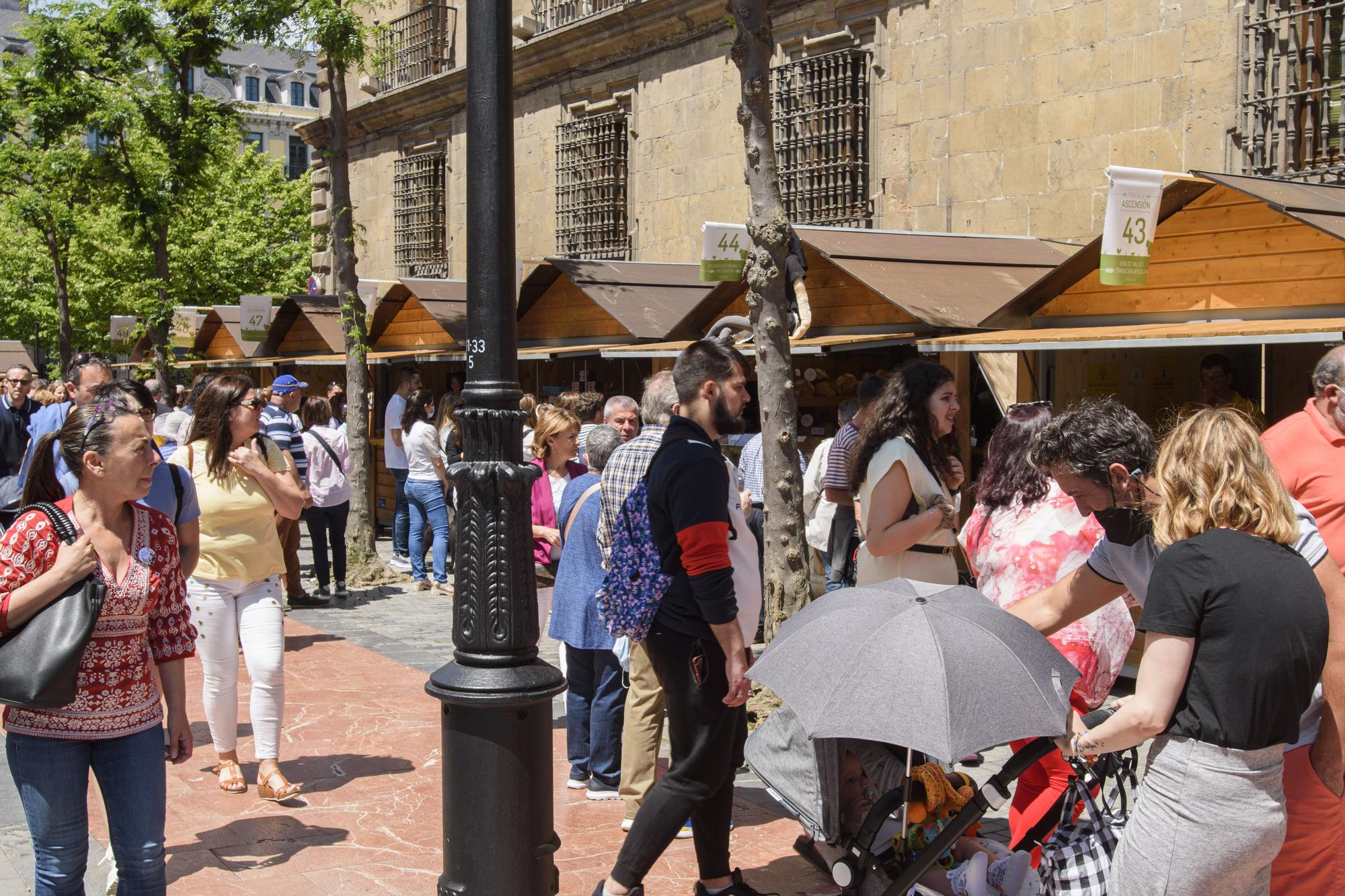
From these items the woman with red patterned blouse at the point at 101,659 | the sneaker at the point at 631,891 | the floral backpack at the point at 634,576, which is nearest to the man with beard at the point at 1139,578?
the floral backpack at the point at 634,576

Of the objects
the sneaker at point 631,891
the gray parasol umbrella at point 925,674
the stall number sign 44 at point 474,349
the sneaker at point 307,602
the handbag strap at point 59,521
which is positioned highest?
the stall number sign 44 at point 474,349

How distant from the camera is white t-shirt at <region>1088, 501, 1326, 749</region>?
11.1 feet

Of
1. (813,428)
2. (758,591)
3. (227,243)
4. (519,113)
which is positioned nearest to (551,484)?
(758,591)

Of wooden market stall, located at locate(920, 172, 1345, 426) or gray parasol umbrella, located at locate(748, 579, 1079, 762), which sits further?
wooden market stall, located at locate(920, 172, 1345, 426)

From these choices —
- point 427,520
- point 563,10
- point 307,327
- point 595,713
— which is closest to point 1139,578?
point 595,713

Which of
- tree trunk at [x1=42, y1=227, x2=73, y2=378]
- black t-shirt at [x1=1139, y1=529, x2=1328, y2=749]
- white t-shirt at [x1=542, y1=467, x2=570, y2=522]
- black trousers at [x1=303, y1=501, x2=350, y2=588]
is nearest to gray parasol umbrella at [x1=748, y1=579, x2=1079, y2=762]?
black t-shirt at [x1=1139, y1=529, x2=1328, y2=749]

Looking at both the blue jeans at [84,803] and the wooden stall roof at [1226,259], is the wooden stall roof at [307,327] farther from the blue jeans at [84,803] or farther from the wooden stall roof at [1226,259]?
the blue jeans at [84,803]

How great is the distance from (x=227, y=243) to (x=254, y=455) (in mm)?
30849

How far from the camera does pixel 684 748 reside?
14.2 feet

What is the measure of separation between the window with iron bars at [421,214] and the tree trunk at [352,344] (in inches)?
310

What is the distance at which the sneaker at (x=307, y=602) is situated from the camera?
11438 mm

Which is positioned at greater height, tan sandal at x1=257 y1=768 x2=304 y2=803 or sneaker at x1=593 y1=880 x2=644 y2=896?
sneaker at x1=593 y1=880 x2=644 y2=896

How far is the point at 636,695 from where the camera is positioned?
5.28 metres

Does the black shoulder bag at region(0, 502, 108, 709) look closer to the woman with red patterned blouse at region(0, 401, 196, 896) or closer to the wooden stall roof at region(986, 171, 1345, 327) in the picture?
the woman with red patterned blouse at region(0, 401, 196, 896)
